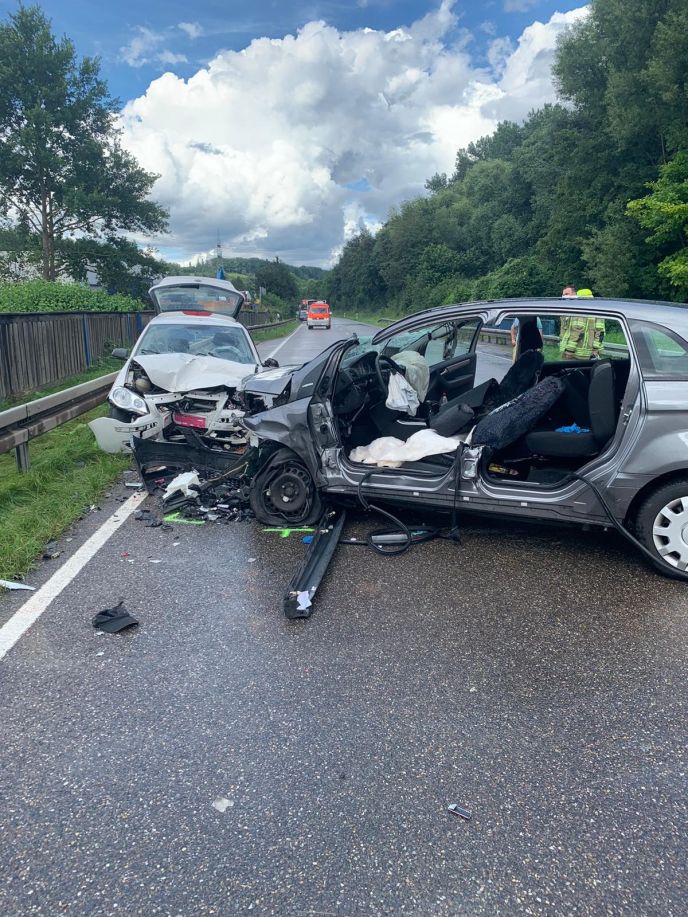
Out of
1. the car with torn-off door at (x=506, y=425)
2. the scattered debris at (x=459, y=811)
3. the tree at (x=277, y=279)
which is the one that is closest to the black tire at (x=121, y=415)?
the car with torn-off door at (x=506, y=425)

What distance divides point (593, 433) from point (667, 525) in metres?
0.80

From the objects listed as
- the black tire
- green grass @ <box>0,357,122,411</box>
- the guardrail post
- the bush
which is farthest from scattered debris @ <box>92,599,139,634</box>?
the bush

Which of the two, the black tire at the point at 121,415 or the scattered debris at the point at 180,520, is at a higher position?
the black tire at the point at 121,415

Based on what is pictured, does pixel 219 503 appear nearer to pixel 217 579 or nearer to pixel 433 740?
pixel 217 579

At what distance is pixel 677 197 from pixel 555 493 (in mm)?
27698

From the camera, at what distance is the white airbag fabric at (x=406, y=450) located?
5141 millimetres

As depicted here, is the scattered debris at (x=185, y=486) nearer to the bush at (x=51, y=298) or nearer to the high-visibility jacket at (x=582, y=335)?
the high-visibility jacket at (x=582, y=335)

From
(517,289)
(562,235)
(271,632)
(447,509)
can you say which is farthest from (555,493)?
(517,289)

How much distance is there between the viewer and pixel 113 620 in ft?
12.8

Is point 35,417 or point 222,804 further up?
point 35,417

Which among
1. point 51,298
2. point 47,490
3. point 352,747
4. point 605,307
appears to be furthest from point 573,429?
point 51,298

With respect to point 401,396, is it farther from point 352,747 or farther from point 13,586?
point 352,747

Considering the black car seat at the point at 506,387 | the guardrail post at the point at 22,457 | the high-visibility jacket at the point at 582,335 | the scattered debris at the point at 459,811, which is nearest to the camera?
the scattered debris at the point at 459,811

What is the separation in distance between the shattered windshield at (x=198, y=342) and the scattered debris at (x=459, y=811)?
264 inches
